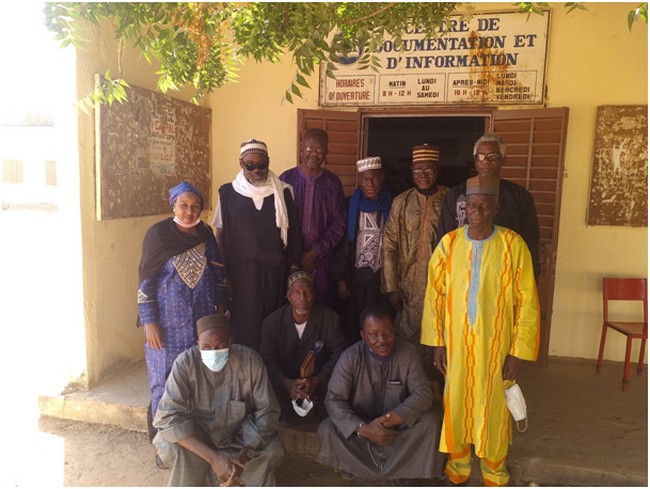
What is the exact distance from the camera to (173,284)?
3.09 m

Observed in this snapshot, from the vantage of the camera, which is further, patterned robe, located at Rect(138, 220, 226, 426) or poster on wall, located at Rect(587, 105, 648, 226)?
poster on wall, located at Rect(587, 105, 648, 226)

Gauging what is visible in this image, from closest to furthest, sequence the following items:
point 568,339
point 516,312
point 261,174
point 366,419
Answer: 1. point 516,312
2. point 366,419
3. point 261,174
4. point 568,339

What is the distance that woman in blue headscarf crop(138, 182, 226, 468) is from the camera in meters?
3.07

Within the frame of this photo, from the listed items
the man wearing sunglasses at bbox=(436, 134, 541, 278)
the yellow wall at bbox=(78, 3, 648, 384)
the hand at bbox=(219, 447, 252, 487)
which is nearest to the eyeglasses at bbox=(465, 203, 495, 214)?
the man wearing sunglasses at bbox=(436, 134, 541, 278)

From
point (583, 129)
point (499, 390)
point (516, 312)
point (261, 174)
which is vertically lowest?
point (499, 390)

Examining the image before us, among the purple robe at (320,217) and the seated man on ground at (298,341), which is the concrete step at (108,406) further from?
the purple robe at (320,217)

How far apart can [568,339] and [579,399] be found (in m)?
0.93

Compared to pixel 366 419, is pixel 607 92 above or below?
above

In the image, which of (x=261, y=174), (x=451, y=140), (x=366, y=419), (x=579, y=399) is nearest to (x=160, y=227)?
(x=261, y=174)

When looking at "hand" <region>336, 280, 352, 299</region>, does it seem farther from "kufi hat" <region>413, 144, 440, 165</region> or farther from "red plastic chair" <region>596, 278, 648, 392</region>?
"red plastic chair" <region>596, 278, 648, 392</region>

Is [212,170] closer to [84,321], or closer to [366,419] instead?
[84,321]

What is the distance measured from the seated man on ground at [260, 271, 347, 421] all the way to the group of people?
12mm

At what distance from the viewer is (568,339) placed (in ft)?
15.5

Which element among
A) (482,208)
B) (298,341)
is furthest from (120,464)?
(482,208)
